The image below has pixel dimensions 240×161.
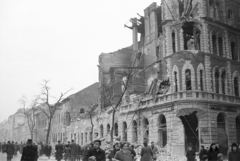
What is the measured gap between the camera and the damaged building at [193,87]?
28.4m

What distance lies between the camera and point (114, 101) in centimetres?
4512

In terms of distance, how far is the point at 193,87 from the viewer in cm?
2942

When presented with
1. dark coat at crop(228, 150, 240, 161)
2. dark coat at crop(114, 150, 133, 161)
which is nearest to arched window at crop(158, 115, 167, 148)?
dark coat at crop(228, 150, 240, 161)

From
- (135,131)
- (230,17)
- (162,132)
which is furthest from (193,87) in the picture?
(230,17)

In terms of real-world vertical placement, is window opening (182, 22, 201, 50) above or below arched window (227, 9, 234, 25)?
below

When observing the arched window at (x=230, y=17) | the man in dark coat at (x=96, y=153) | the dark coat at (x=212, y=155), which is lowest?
the dark coat at (x=212, y=155)

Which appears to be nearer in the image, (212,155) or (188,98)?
(212,155)

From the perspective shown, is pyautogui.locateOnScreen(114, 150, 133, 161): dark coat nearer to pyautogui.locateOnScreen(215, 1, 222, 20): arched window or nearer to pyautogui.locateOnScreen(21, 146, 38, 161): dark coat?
pyautogui.locateOnScreen(21, 146, 38, 161): dark coat

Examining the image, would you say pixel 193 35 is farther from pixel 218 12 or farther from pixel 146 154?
pixel 146 154

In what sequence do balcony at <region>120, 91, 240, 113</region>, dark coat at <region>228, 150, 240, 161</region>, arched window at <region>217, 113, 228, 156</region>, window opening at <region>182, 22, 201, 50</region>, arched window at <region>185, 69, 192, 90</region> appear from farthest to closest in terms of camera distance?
1. window opening at <region>182, 22, 201, 50</region>
2. arched window at <region>185, 69, 192, 90</region>
3. arched window at <region>217, 113, 228, 156</region>
4. balcony at <region>120, 91, 240, 113</region>
5. dark coat at <region>228, 150, 240, 161</region>

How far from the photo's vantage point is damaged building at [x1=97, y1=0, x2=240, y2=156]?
28.4m

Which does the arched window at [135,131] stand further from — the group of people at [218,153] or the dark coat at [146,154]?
the dark coat at [146,154]

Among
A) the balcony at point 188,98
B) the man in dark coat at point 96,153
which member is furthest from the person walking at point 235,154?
the balcony at point 188,98

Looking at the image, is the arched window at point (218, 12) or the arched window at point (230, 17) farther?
the arched window at point (230, 17)
